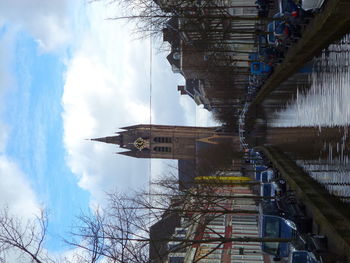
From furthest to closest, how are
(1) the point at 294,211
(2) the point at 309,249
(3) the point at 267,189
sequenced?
(3) the point at 267,189 → (1) the point at 294,211 → (2) the point at 309,249

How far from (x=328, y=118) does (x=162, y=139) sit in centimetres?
5236

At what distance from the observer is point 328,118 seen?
12445mm

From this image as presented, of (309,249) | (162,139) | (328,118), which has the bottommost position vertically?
(309,249)

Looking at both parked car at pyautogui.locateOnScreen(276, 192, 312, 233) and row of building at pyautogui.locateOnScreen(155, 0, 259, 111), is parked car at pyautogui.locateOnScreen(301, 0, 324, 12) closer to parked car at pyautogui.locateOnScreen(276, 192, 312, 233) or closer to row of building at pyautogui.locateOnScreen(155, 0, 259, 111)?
row of building at pyautogui.locateOnScreen(155, 0, 259, 111)

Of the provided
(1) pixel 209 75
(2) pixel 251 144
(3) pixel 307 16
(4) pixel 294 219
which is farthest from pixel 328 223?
(2) pixel 251 144

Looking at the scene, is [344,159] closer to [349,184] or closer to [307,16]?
[349,184]

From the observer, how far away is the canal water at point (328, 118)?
424 inches

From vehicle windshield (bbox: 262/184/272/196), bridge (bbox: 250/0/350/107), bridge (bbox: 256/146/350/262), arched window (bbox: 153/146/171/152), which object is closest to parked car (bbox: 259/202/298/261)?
bridge (bbox: 256/146/350/262)

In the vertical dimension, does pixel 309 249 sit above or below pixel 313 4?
below

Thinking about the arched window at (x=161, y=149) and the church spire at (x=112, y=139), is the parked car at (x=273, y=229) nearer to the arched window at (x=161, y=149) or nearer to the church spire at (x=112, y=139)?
the arched window at (x=161, y=149)

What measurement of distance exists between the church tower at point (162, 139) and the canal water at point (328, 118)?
1836 inches

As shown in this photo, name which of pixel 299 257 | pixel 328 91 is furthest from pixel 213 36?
pixel 299 257

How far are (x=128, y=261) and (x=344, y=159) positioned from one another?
860cm

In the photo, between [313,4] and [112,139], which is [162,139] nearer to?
[112,139]
